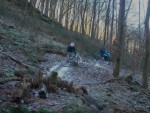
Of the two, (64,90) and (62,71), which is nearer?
(64,90)

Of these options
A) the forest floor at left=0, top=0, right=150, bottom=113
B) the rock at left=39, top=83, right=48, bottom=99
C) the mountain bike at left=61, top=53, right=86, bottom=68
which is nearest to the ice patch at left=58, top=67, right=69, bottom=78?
the forest floor at left=0, top=0, right=150, bottom=113

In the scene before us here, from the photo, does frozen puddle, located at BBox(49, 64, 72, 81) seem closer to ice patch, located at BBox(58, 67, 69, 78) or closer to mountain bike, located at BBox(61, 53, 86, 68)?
ice patch, located at BBox(58, 67, 69, 78)

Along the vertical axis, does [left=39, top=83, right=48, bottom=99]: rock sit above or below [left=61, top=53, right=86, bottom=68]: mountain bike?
below

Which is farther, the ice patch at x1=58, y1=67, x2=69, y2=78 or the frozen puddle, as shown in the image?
the ice patch at x1=58, y1=67, x2=69, y2=78

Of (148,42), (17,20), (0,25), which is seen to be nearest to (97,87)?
(148,42)

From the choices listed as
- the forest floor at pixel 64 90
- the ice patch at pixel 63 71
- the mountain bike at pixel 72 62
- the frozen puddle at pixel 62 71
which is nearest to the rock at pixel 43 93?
the forest floor at pixel 64 90

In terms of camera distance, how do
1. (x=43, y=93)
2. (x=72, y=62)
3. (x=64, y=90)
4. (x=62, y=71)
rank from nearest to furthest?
(x=43, y=93) → (x=64, y=90) → (x=62, y=71) → (x=72, y=62)

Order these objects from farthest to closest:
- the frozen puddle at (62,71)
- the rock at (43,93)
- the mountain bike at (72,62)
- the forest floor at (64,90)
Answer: the mountain bike at (72,62) → the frozen puddle at (62,71) → the rock at (43,93) → the forest floor at (64,90)

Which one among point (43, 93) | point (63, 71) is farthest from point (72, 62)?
point (43, 93)

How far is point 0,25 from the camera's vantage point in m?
26.4

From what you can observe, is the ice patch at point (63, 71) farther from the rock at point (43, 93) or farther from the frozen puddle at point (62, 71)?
the rock at point (43, 93)

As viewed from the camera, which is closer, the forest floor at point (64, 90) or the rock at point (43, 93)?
the forest floor at point (64, 90)

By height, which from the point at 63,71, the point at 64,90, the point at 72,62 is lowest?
the point at 64,90

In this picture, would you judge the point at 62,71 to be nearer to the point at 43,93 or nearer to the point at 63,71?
the point at 63,71
